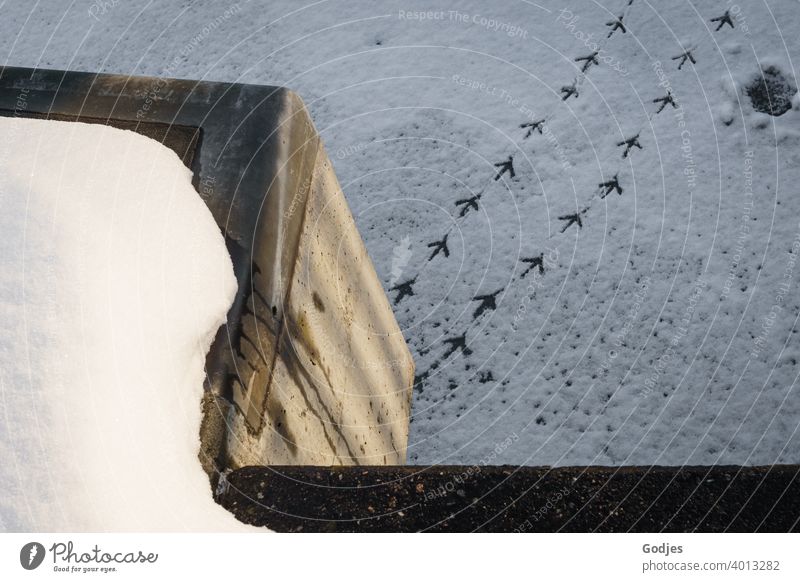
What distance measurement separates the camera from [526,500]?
1707mm

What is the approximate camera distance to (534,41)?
4.52 meters

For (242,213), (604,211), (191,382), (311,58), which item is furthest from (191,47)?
(191,382)

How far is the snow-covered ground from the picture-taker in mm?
3637

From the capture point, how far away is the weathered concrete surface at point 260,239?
1865 mm

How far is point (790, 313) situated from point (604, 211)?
1.10m

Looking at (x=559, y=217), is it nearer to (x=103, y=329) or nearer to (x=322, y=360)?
(x=322, y=360)

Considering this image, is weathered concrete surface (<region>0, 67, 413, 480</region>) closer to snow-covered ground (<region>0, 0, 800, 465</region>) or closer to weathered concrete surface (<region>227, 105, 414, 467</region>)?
weathered concrete surface (<region>227, 105, 414, 467</region>)

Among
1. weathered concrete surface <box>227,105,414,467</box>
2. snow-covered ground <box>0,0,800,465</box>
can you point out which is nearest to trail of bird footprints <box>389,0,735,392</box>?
snow-covered ground <box>0,0,800,465</box>

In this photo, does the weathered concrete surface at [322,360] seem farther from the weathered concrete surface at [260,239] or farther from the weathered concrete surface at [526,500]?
the weathered concrete surface at [526,500]

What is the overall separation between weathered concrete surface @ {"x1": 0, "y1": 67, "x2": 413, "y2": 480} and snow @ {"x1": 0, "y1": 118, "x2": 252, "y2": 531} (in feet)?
0.21

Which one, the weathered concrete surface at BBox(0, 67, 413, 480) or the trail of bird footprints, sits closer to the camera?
the weathered concrete surface at BBox(0, 67, 413, 480)

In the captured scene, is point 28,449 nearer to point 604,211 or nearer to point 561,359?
point 561,359

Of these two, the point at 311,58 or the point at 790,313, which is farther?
the point at 311,58

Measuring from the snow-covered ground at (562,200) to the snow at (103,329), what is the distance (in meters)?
2.08
